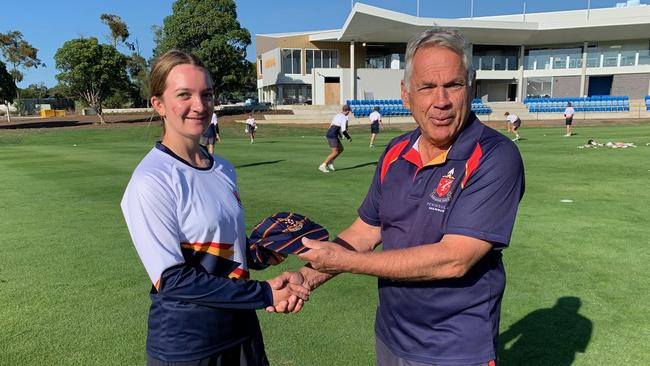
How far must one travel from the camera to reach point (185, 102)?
226cm

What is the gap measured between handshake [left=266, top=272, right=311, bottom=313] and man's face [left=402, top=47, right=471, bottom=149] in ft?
3.17

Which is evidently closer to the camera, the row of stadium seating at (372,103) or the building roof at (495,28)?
the building roof at (495,28)

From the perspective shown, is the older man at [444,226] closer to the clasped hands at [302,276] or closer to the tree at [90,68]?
the clasped hands at [302,276]

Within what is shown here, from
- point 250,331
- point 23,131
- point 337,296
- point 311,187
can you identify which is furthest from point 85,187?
point 23,131

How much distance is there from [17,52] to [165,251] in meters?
76.0

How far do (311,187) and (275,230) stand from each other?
8.80 meters

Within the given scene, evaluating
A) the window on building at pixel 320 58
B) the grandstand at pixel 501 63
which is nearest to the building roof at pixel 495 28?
the grandstand at pixel 501 63

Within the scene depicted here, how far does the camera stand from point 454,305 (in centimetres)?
202

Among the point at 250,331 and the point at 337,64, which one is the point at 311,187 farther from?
the point at 337,64

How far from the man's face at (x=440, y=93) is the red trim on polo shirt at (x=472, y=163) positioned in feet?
0.47

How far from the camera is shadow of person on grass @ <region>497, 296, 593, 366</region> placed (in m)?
3.71

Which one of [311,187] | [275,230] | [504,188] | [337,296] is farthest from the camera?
[311,187]

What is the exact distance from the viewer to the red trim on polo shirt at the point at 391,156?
7.78 ft

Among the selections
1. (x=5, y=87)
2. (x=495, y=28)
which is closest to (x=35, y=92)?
(x=5, y=87)
